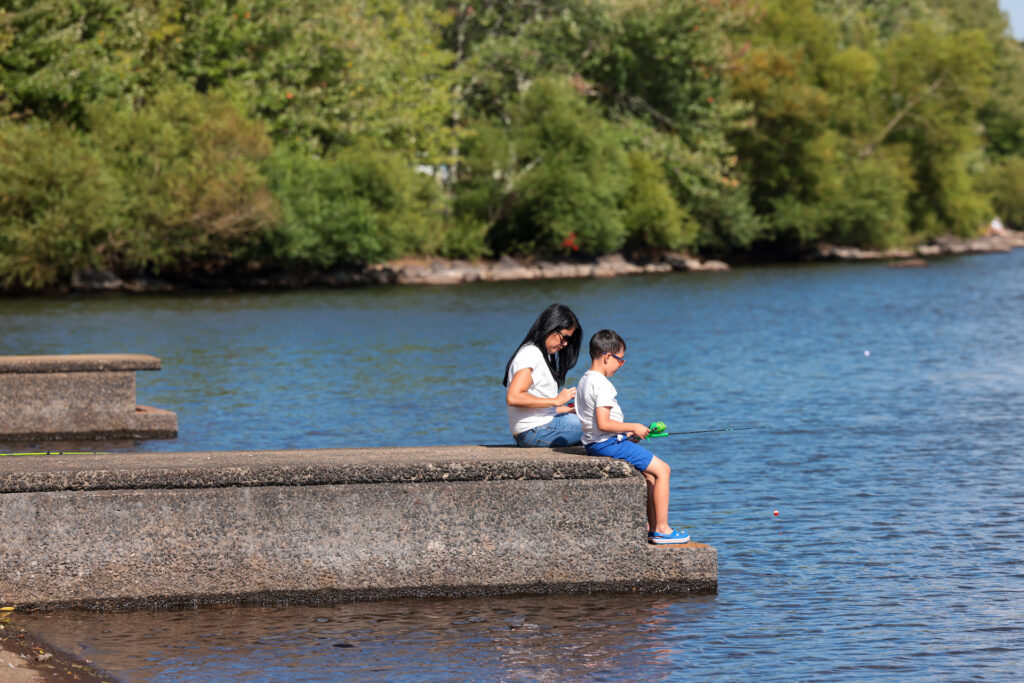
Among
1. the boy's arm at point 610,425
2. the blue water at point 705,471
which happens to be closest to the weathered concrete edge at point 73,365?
the blue water at point 705,471

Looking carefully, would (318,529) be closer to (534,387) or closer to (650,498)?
(534,387)

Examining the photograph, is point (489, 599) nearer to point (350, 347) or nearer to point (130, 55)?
point (350, 347)

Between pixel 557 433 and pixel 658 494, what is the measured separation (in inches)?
38.7

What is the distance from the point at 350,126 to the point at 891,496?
147ft

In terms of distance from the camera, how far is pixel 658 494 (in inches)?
368

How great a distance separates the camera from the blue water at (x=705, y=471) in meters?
8.22

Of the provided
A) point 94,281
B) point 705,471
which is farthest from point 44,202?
point 705,471

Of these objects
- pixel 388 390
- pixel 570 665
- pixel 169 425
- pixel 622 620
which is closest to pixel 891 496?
pixel 622 620

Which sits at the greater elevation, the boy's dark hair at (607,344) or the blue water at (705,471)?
the boy's dark hair at (607,344)

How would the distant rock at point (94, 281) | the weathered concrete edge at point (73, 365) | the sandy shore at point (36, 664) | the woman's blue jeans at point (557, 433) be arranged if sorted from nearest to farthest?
1. the sandy shore at point (36, 664)
2. the woman's blue jeans at point (557, 433)
3. the weathered concrete edge at point (73, 365)
4. the distant rock at point (94, 281)


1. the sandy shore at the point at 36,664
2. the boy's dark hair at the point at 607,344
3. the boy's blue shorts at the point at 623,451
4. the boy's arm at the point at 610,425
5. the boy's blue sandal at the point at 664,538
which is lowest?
the sandy shore at the point at 36,664

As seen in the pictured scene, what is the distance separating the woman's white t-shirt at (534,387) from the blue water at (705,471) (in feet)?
4.55

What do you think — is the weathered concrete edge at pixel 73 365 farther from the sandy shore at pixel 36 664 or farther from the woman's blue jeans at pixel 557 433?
the sandy shore at pixel 36 664

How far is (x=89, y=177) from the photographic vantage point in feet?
150
